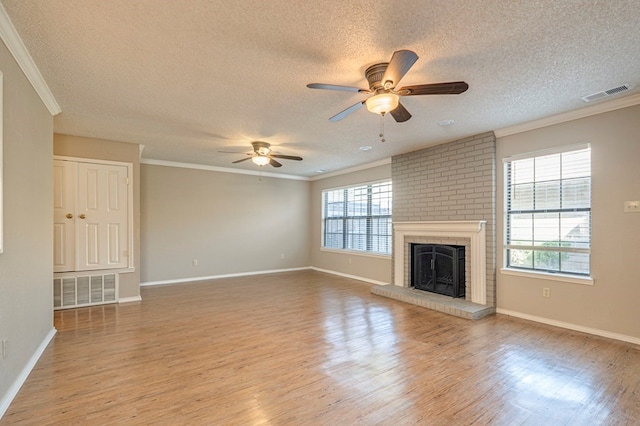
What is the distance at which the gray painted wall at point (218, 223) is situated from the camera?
624 cm

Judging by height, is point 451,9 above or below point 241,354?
above

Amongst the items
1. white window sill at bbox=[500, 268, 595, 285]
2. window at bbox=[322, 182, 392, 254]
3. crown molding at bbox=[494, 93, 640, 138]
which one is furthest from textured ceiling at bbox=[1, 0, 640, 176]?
window at bbox=[322, 182, 392, 254]

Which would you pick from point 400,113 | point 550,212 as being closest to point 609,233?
point 550,212

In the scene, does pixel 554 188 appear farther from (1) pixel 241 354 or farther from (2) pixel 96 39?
(2) pixel 96 39

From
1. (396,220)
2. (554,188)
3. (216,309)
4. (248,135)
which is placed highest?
(248,135)

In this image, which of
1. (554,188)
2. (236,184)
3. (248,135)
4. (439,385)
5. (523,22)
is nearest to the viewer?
(523,22)

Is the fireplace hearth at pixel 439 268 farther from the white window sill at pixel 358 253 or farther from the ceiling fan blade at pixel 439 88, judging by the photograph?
the ceiling fan blade at pixel 439 88

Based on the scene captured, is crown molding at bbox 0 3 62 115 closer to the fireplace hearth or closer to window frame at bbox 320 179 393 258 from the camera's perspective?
window frame at bbox 320 179 393 258

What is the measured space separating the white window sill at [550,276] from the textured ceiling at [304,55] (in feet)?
6.57

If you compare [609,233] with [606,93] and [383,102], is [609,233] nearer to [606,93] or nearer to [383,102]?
[606,93]

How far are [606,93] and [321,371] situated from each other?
3924 millimetres

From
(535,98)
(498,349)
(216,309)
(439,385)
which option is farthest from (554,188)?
(216,309)

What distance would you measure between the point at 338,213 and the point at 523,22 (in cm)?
603

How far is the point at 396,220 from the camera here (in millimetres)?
5867
